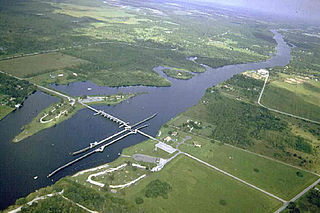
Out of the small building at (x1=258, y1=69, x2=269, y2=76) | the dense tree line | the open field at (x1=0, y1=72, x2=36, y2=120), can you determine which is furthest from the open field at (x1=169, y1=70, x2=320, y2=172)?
the dense tree line

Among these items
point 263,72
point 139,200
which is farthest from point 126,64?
point 139,200

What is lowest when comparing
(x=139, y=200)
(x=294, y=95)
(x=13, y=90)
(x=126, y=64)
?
(x=139, y=200)

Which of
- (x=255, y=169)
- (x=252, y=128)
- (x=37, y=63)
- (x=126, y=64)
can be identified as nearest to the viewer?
(x=255, y=169)

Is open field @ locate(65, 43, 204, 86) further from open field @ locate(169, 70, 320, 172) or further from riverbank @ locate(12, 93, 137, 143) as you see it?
open field @ locate(169, 70, 320, 172)

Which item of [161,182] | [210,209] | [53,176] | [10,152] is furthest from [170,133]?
[10,152]

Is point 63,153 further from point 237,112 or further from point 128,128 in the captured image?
point 237,112

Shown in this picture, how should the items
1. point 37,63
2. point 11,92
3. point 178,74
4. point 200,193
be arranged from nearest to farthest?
1. point 200,193
2. point 11,92
3. point 37,63
4. point 178,74

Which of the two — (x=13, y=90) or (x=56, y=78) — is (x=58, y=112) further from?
(x=56, y=78)

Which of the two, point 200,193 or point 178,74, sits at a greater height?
point 178,74
